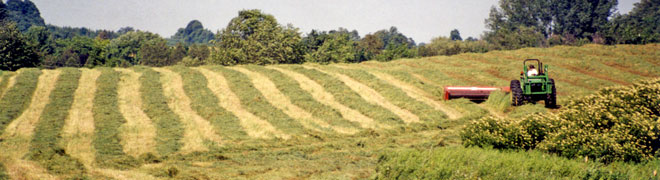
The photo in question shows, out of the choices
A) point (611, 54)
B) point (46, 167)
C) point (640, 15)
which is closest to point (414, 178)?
point (46, 167)

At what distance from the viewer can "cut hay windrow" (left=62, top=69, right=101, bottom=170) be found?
47.5ft

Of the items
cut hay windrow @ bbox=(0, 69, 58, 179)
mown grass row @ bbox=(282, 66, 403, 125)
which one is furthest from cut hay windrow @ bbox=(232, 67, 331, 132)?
cut hay windrow @ bbox=(0, 69, 58, 179)

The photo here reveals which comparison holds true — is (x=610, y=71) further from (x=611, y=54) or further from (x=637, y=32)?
(x=637, y=32)

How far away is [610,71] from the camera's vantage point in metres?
35.1

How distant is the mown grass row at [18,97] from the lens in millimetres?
19000

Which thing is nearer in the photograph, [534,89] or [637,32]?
[534,89]

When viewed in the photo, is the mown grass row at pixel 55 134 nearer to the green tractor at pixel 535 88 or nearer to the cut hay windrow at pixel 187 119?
the cut hay windrow at pixel 187 119

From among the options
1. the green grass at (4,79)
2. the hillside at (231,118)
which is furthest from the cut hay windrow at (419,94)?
the green grass at (4,79)

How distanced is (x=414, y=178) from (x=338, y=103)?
43.7ft

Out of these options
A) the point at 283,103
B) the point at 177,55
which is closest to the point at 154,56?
the point at 177,55

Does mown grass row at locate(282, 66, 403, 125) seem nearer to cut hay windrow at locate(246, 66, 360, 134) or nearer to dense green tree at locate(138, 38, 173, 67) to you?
cut hay windrow at locate(246, 66, 360, 134)

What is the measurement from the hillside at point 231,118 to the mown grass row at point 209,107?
6cm

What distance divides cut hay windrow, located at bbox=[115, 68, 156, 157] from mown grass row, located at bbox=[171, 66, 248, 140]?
228 centimetres

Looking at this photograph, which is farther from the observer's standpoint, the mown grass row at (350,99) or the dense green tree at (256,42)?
the dense green tree at (256,42)
